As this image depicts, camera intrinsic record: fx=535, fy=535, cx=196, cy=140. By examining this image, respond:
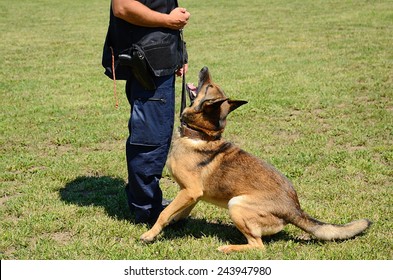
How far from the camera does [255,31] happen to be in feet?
62.2

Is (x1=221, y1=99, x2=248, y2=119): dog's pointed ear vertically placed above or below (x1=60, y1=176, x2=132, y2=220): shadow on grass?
above

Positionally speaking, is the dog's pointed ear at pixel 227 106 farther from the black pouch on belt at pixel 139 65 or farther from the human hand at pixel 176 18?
the human hand at pixel 176 18

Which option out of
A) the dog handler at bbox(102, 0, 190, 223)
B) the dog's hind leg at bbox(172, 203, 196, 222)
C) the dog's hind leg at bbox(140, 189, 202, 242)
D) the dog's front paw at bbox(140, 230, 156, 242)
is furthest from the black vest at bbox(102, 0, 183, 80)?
the dog's front paw at bbox(140, 230, 156, 242)

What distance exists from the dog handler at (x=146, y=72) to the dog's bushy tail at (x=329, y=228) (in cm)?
137

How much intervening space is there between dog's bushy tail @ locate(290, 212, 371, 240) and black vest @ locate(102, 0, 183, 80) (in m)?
1.70

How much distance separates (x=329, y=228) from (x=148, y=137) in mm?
1709

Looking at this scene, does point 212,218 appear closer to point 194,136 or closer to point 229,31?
point 194,136

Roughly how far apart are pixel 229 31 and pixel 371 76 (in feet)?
28.9

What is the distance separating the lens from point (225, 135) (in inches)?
310

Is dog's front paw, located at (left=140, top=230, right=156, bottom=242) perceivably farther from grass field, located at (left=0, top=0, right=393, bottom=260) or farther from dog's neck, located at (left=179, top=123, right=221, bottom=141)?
dog's neck, located at (left=179, top=123, right=221, bottom=141)

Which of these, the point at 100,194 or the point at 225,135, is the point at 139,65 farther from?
the point at 225,135

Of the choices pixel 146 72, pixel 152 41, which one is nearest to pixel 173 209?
pixel 146 72

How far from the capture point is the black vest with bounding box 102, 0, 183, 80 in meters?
4.54

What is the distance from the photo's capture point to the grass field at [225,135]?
4629 millimetres
